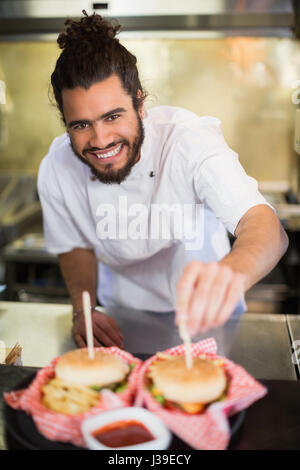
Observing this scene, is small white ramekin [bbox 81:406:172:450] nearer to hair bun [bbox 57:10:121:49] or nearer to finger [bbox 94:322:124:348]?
finger [bbox 94:322:124:348]

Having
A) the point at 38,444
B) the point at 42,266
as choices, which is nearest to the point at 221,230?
the point at 38,444

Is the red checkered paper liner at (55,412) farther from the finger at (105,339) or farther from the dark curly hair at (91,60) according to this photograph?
the dark curly hair at (91,60)

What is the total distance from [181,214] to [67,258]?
1.81 ft

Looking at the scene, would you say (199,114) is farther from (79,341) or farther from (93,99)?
(79,341)

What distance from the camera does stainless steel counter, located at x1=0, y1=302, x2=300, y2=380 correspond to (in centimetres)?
126

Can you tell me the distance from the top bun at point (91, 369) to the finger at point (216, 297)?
19 cm

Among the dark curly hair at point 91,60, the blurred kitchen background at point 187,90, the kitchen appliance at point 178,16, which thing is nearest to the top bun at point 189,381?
the dark curly hair at point 91,60

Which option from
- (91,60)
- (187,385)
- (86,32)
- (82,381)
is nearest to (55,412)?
(82,381)

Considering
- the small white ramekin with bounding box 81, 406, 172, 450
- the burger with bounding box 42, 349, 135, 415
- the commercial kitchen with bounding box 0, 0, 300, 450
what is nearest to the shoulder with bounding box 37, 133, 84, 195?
the commercial kitchen with bounding box 0, 0, 300, 450

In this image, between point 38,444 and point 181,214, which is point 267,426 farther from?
point 181,214

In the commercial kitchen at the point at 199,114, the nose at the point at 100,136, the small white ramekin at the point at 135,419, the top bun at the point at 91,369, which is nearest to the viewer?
the small white ramekin at the point at 135,419

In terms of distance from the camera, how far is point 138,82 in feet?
4.31

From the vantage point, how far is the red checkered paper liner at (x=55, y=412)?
2.72 ft

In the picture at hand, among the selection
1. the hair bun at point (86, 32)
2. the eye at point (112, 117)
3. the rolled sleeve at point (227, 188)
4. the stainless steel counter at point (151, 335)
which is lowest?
the stainless steel counter at point (151, 335)
